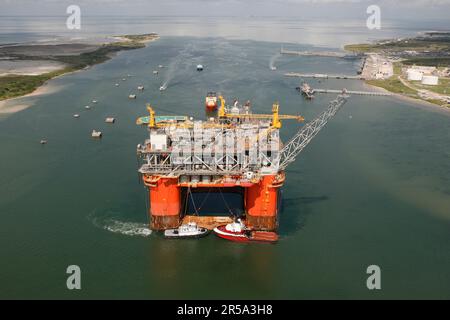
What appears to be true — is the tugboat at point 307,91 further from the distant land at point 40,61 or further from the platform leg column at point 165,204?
the distant land at point 40,61

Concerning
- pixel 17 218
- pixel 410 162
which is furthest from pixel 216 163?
pixel 410 162

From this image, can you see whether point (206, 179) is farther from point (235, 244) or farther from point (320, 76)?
point (320, 76)

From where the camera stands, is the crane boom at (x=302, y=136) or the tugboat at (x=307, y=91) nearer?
the crane boom at (x=302, y=136)

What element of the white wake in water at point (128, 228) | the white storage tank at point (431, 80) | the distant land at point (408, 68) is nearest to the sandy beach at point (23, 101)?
the white wake in water at point (128, 228)

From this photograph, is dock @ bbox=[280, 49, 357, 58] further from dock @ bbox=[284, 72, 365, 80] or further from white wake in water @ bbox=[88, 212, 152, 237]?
white wake in water @ bbox=[88, 212, 152, 237]

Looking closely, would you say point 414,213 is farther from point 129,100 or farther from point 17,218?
point 129,100
